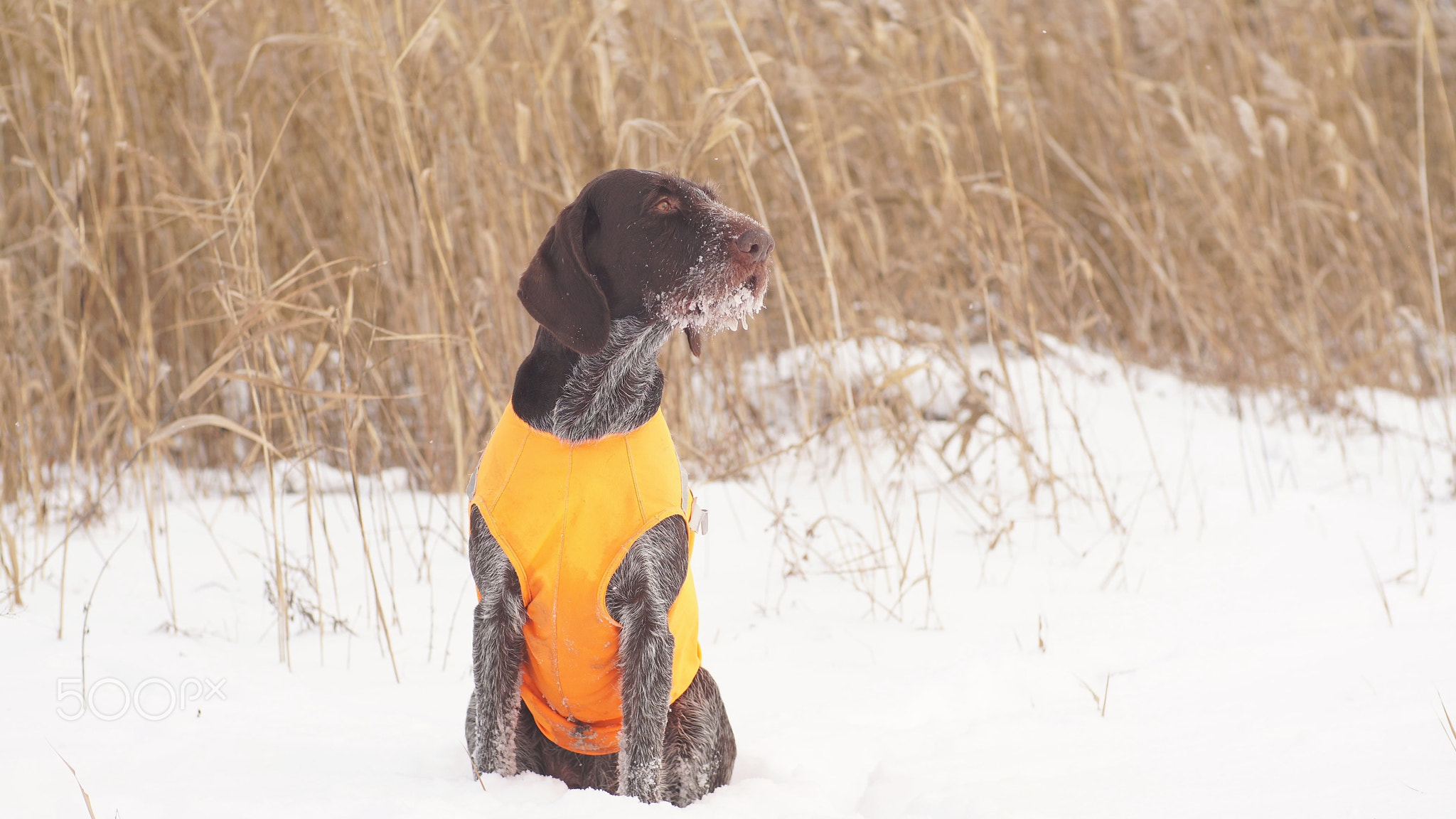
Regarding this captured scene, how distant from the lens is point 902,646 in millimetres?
3275

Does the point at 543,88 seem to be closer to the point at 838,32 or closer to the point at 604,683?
the point at 838,32

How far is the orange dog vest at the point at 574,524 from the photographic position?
2.16 metres

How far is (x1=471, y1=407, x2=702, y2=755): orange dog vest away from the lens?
2.16 m

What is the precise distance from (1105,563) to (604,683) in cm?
218

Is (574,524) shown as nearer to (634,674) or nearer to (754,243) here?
(634,674)

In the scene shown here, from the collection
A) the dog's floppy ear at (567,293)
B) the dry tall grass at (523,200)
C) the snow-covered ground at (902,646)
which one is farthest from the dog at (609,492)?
the dry tall grass at (523,200)

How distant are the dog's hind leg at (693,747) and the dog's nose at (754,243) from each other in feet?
3.06

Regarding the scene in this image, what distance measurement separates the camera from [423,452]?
4.34 metres

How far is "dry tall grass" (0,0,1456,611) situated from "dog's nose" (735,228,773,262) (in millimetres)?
1017

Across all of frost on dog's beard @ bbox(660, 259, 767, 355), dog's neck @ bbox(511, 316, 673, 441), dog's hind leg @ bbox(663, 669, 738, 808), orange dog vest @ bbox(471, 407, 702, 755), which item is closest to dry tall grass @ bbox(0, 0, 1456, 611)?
dog's neck @ bbox(511, 316, 673, 441)

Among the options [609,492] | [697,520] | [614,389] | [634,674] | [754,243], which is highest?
[754,243]

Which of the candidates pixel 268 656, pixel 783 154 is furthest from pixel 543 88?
pixel 268 656

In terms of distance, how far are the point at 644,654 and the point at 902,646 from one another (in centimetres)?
128

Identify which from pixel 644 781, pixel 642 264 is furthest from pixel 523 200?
pixel 644 781
